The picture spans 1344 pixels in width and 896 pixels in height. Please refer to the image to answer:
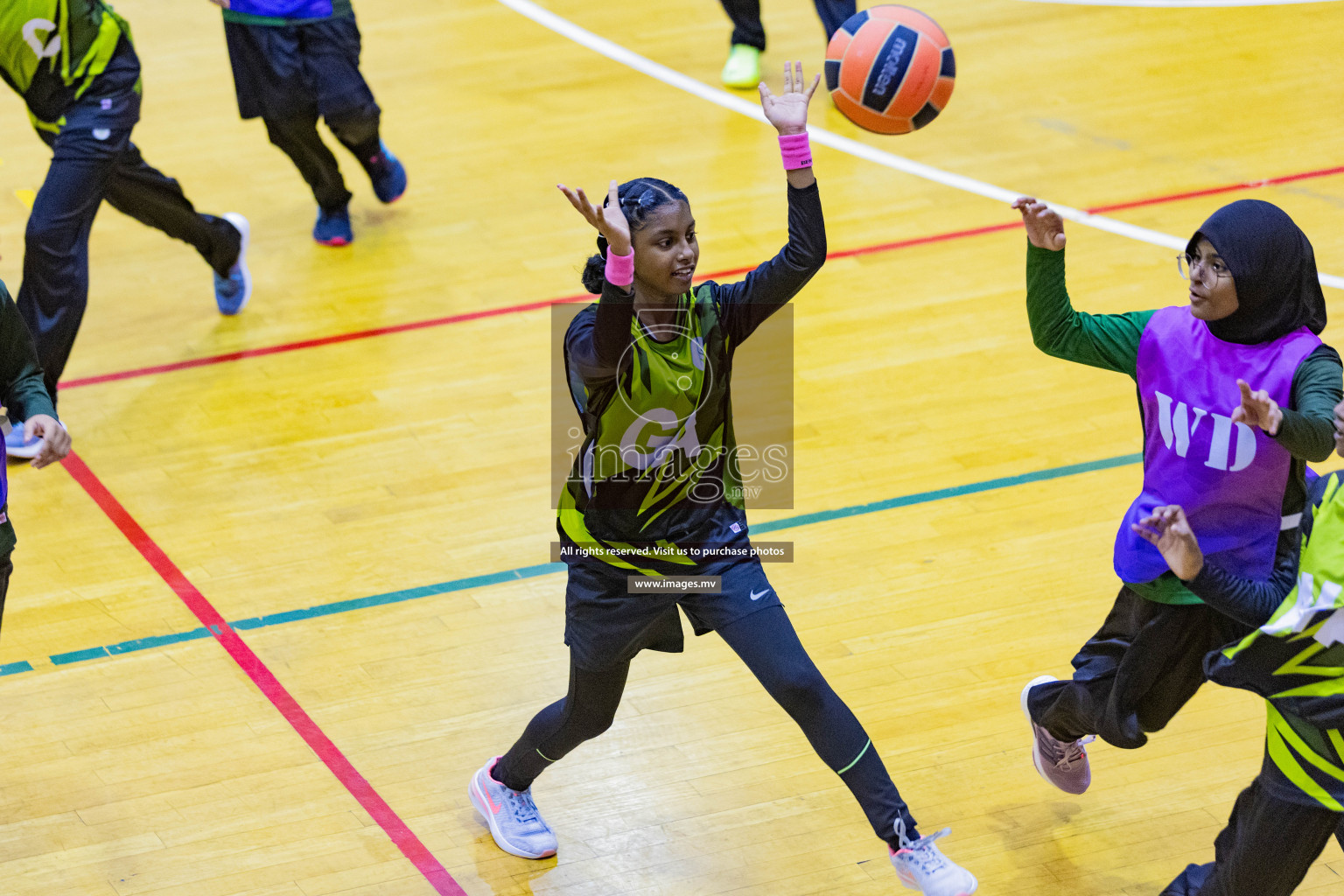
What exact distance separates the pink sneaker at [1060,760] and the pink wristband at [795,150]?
1478 mm

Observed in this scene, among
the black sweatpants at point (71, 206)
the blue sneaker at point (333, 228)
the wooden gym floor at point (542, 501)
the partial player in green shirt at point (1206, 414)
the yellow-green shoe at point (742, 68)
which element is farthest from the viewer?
the yellow-green shoe at point (742, 68)

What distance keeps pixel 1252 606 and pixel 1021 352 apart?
349 cm

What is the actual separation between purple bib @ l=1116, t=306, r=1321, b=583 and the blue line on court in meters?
2.08

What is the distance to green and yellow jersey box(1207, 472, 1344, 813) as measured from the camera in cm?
316

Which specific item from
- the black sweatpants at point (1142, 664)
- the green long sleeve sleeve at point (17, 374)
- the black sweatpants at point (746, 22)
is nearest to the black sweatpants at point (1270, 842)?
the black sweatpants at point (1142, 664)

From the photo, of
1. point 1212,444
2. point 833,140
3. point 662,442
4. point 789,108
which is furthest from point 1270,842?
point 833,140

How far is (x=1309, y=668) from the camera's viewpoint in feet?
10.7

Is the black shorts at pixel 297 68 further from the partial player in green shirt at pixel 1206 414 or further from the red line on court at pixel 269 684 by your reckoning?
the partial player in green shirt at pixel 1206 414

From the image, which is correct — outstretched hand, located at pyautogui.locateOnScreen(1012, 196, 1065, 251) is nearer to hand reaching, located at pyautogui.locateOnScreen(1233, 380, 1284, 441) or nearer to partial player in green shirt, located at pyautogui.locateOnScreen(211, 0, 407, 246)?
hand reaching, located at pyautogui.locateOnScreen(1233, 380, 1284, 441)

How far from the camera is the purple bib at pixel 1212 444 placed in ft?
11.5

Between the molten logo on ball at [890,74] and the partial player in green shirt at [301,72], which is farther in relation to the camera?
the partial player in green shirt at [301,72]

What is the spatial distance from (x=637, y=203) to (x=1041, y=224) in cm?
92

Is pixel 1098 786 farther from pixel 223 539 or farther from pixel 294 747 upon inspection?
pixel 223 539

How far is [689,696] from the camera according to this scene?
4859 mm
